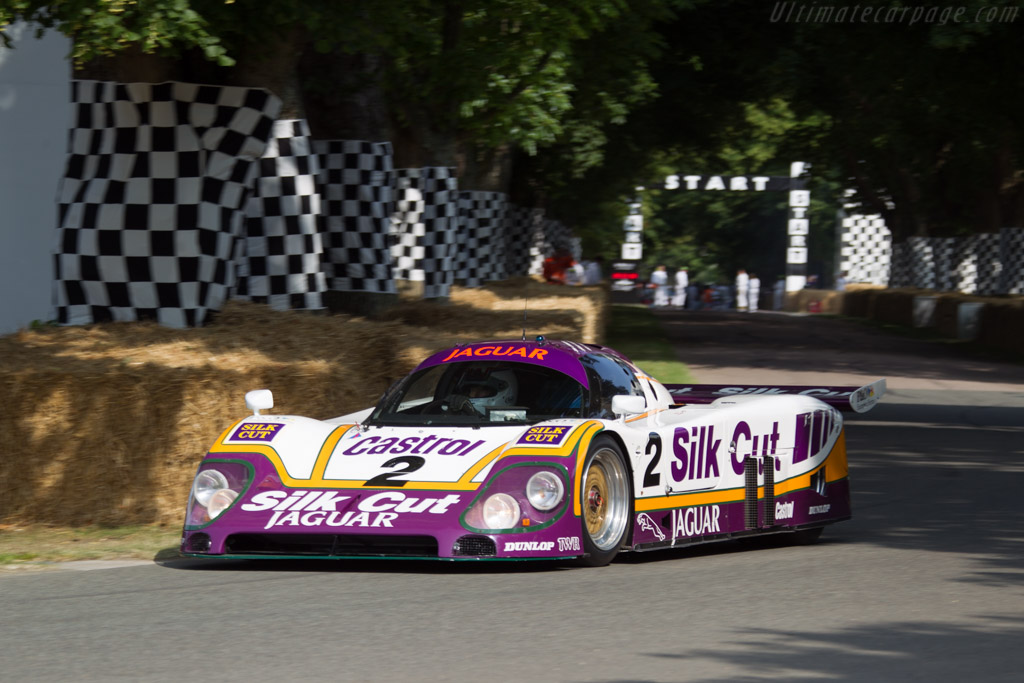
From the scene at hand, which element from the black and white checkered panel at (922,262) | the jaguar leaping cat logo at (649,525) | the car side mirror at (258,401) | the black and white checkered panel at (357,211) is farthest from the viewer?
the black and white checkered panel at (922,262)

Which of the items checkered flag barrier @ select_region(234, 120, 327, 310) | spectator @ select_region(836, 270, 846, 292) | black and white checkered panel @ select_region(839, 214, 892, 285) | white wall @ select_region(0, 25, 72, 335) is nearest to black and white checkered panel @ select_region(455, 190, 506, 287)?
white wall @ select_region(0, 25, 72, 335)

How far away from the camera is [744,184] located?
6359 centimetres

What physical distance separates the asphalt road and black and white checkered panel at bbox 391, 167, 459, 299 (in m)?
13.7

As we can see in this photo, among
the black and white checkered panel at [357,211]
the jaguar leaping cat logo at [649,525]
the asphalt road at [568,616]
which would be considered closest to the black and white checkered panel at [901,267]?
the black and white checkered panel at [357,211]

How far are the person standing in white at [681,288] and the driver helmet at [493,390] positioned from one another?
60.0 metres

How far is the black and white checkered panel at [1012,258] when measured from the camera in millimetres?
38406

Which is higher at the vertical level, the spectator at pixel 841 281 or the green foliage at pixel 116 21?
the green foliage at pixel 116 21

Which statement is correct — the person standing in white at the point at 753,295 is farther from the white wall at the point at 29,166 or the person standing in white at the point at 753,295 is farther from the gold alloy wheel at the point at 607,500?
the gold alloy wheel at the point at 607,500

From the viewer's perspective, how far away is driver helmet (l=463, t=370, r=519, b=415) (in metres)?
8.20

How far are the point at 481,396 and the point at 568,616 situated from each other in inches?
98.1

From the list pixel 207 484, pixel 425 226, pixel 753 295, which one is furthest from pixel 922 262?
pixel 207 484

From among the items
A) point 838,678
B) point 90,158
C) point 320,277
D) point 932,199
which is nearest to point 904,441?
point 320,277

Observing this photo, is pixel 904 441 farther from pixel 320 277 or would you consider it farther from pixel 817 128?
pixel 817 128

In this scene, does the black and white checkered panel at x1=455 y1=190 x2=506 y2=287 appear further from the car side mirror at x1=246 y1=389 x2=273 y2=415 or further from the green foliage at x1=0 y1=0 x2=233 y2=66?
the car side mirror at x1=246 y1=389 x2=273 y2=415
